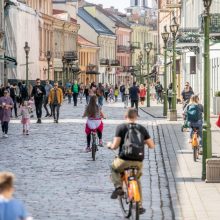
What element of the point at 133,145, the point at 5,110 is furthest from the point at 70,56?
the point at 133,145

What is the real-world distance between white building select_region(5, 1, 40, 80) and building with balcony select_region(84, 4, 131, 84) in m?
59.3

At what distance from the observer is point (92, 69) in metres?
133

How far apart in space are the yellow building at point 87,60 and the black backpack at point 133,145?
11273cm

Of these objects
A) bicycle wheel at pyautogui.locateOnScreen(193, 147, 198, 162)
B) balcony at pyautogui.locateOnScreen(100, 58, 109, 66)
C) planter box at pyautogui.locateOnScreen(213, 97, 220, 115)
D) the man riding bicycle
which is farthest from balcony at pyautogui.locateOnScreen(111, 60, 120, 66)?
the man riding bicycle

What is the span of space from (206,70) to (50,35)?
86.4 meters

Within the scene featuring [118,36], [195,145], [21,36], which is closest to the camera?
[195,145]

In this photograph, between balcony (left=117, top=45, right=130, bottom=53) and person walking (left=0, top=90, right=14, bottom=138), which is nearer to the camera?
person walking (left=0, top=90, right=14, bottom=138)

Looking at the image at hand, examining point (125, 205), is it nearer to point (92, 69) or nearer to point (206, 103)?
point (206, 103)

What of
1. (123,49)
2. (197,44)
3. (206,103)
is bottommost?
(206,103)

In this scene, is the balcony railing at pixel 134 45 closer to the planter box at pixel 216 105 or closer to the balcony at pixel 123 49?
the balcony at pixel 123 49

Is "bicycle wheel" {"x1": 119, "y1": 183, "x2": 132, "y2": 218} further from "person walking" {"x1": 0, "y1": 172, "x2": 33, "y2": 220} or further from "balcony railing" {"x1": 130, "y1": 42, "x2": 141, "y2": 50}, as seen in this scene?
"balcony railing" {"x1": 130, "y1": 42, "x2": 141, "y2": 50}

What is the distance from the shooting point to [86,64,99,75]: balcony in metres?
130

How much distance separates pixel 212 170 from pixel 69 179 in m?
2.86

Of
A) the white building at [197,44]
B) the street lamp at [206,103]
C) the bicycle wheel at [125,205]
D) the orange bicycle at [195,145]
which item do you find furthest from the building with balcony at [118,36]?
the bicycle wheel at [125,205]
